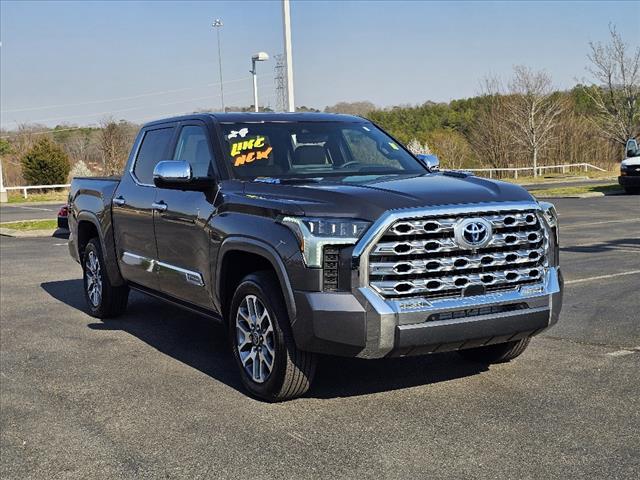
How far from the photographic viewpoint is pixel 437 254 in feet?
14.7

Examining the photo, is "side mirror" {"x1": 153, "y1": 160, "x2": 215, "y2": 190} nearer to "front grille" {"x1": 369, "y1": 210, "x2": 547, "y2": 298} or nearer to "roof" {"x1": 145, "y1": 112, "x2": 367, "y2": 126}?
"roof" {"x1": 145, "y1": 112, "x2": 367, "y2": 126}

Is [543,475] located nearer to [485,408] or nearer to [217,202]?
[485,408]

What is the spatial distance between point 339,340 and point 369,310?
265 millimetres

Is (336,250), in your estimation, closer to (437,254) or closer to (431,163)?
(437,254)

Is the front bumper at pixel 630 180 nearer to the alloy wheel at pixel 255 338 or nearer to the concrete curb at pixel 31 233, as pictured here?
the concrete curb at pixel 31 233

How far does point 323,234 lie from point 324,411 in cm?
116

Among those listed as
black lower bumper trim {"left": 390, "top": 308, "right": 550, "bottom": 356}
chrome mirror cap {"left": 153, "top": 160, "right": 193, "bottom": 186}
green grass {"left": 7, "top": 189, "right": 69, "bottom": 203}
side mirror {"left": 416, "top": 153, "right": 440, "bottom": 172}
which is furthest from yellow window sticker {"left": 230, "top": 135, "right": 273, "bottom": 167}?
green grass {"left": 7, "top": 189, "right": 69, "bottom": 203}

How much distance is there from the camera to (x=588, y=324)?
6.82 metres

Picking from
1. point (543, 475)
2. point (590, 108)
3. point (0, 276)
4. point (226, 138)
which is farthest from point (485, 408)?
point (590, 108)

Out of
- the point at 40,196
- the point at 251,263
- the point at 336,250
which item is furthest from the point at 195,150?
the point at 40,196

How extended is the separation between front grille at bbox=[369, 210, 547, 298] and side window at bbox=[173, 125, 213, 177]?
1911 mm

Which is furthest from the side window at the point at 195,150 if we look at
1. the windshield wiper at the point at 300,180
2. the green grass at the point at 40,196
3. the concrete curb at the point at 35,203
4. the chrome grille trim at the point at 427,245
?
the green grass at the point at 40,196

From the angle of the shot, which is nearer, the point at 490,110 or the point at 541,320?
the point at 541,320

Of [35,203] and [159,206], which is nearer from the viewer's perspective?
[159,206]
